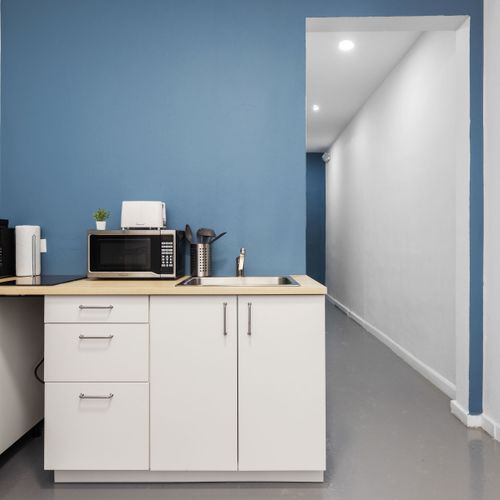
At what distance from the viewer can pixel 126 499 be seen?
5.82 ft

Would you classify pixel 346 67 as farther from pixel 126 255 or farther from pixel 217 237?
pixel 126 255

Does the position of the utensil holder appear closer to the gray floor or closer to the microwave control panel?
the microwave control panel

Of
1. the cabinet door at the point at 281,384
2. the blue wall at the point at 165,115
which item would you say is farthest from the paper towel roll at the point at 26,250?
the cabinet door at the point at 281,384

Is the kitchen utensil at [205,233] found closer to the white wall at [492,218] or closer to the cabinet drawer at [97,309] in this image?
the cabinet drawer at [97,309]

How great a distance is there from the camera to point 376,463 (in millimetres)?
2051

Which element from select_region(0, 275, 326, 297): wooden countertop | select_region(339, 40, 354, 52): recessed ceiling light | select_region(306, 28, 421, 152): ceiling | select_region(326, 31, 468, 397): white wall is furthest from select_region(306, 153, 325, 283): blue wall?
select_region(0, 275, 326, 297): wooden countertop

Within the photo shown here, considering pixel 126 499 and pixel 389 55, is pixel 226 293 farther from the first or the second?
pixel 389 55

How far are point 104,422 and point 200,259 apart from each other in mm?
936

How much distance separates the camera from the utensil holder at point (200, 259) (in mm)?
2320

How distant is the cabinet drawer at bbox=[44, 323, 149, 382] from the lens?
5.99 ft

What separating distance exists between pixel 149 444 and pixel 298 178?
157 centimetres

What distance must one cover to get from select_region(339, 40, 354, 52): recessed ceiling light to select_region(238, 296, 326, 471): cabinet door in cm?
287

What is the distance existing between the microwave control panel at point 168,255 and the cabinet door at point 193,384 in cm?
34

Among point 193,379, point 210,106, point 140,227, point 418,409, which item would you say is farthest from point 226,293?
point 418,409
